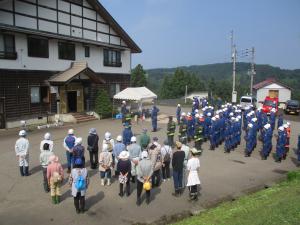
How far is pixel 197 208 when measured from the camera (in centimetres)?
891

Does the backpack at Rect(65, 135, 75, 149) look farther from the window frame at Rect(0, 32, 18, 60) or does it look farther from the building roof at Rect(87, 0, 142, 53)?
the building roof at Rect(87, 0, 142, 53)

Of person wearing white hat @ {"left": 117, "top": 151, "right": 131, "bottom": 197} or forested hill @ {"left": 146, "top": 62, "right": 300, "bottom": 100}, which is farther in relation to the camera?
forested hill @ {"left": 146, "top": 62, "right": 300, "bottom": 100}

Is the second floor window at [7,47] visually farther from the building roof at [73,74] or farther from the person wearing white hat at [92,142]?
the person wearing white hat at [92,142]

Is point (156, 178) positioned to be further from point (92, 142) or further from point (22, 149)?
point (22, 149)

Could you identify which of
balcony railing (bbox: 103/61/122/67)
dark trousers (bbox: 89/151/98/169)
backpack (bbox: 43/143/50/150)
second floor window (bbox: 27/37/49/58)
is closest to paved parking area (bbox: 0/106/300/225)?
dark trousers (bbox: 89/151/98/169)

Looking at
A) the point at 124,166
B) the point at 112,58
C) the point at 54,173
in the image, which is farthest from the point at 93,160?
→ the point at 112,58

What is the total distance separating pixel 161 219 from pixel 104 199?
2.04m

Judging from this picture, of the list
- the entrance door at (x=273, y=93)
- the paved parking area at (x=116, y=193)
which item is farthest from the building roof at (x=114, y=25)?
the entrance door at (x=273, y=93)

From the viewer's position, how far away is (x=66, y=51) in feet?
81.3

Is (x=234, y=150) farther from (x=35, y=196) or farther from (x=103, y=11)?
(x=103, y=11)

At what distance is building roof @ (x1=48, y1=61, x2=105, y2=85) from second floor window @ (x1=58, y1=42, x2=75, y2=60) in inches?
27.4

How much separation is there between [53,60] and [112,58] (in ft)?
23.6

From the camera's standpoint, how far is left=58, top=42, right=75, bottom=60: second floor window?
953 inches

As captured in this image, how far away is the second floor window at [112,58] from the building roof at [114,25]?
149 cm
